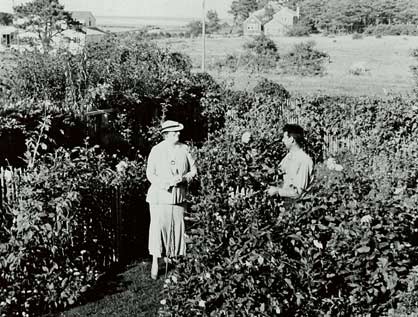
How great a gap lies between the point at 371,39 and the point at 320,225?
68.6 metres

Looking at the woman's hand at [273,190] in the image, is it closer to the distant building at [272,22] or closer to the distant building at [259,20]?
the distant building at [272,22]

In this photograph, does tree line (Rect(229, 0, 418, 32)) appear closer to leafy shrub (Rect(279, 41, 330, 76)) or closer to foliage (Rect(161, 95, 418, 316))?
leafy shrub (Rect(279, 41, 330, 76))

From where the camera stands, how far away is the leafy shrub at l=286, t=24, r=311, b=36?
3138 inches

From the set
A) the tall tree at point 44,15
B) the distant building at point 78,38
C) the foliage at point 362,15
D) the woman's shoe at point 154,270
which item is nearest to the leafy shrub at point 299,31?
the foliage at point 362,15

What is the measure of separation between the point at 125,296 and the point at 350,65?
4659cm

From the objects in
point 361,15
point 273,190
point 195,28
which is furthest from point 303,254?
point 195,28

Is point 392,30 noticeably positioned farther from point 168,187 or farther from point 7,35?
point 168,187

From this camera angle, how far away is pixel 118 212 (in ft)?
22.8

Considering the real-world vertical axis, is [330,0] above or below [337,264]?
above

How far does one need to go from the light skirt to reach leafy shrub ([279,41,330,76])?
39562mm

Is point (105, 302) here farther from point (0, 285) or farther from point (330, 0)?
point (330, 0)

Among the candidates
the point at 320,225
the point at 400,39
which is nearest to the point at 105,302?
the point at 320,225

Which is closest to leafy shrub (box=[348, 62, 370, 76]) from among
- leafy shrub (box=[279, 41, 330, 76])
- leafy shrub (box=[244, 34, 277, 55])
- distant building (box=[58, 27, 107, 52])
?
leafy shrub (box=[279, 41, 330, 76])

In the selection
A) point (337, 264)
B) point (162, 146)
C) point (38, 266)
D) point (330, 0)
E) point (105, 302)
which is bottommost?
point (105, 302)
